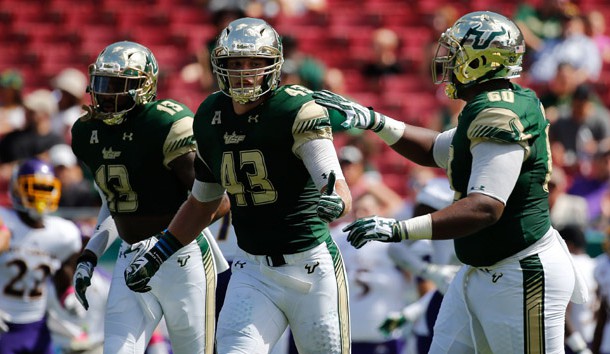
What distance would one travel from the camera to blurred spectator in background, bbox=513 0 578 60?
12234 mm

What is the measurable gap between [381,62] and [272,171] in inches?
308

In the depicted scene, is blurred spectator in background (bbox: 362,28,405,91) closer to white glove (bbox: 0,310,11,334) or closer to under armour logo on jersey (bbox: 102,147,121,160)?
white glove (bbox: 0,310,11,334)

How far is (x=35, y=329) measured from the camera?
759cm

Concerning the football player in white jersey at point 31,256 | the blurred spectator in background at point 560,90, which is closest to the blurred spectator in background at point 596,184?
the blurred spectator in background at point 560,90

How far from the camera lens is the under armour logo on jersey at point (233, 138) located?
5.23m

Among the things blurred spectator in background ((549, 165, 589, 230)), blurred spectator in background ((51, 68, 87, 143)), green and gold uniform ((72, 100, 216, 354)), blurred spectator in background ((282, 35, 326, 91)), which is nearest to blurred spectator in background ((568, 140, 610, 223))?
blurred spectator in background ((549, 165, 589, 230))

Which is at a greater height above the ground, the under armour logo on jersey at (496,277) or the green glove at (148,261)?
the under armour logo on jersey at (496,277)

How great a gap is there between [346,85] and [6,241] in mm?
6186

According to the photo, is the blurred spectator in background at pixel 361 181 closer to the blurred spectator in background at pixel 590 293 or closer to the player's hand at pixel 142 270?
the blurred spectator in background at pixel 590 293

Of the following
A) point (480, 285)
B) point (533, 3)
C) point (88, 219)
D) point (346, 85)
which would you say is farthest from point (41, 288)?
point (533, 3)

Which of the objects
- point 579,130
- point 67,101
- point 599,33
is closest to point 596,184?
point 579,130

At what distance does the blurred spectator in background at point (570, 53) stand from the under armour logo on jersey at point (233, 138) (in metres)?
6.97

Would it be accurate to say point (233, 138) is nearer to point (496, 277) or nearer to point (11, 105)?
point (496, 277)

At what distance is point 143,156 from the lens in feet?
19.0
